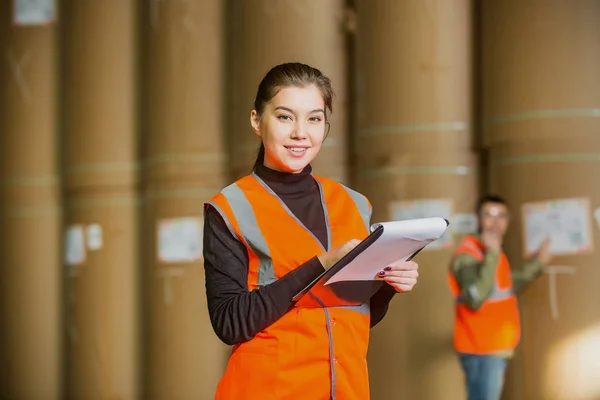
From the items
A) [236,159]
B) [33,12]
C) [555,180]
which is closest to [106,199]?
[236,159]

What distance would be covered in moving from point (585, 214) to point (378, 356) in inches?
33.8

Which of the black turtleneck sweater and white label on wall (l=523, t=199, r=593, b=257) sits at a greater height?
the black turtleneck sweater

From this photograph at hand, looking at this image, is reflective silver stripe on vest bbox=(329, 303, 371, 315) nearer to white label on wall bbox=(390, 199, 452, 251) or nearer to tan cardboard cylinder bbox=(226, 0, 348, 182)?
white label on wall bbox=(390, 199, 452, 251)

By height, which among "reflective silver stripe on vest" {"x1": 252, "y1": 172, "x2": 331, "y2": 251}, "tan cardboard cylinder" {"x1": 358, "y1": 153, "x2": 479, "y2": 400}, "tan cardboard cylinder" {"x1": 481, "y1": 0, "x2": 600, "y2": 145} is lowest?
"tan cardboard cylinder" {"x1": 358, "y1": 153, "x2": 479, "y2": 400}

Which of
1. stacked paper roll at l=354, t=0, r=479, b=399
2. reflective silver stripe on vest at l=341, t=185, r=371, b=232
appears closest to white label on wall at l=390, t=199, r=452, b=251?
stacked paper roll at l=354, t=0, r=479, b=399

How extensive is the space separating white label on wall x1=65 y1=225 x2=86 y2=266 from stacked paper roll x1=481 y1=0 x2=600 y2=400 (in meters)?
2.01

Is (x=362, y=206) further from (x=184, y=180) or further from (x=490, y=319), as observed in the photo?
(x=184, y=180)

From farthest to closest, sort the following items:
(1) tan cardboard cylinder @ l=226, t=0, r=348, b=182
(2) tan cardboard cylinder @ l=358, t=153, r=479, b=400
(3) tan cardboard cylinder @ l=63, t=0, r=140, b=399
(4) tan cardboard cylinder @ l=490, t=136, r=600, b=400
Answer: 1. (3) tan cardboard cylinder @ l=63, t=0, r=140, b=399
2. (1) tan cardboard cylinder @ l=226, t=0, r=348, b=182
3. (2) tan cardboard cylinder @ l=358, t=153, r=479, b=400
4. (4) tan cardboard cylinder @ l=490, t=136, r=600, b=400

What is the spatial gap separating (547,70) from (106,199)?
2.04 m

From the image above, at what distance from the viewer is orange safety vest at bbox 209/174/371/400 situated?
0.97 metres

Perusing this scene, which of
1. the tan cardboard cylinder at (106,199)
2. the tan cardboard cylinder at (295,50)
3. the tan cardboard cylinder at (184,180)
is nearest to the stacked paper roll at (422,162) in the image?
the tan cardboard cylinder at (295,50)

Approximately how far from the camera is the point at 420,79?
2.91 m

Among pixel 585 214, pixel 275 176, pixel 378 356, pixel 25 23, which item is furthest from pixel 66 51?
pixel 275 176

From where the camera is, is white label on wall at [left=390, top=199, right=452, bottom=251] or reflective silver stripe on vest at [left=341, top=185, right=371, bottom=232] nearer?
reflective silver stripe on vest at [left=341, top=185, right=371, bottom=232]
